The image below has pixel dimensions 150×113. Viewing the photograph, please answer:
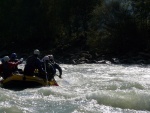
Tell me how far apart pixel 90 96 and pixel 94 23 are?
23.1 m

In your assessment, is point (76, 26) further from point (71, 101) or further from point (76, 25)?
point (71, 101)

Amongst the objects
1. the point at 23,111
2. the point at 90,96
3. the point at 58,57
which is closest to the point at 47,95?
the point at 90,96

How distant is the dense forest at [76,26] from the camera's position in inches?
1331

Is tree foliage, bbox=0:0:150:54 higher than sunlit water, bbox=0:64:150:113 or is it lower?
higher

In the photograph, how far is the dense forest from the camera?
111ft

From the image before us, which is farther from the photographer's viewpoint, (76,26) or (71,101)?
(76,26)

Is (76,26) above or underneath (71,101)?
above

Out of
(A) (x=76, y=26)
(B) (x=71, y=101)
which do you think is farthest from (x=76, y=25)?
(B) (x=71, y=101)

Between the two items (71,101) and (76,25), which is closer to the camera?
(71,101)

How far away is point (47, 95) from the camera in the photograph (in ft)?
41.6

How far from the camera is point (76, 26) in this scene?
40156 millimetres

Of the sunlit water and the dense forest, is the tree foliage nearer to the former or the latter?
the dense forest

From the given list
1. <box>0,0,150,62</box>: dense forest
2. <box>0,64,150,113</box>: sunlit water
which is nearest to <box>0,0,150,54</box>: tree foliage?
<box>0,0,150,62</box>: dense forest

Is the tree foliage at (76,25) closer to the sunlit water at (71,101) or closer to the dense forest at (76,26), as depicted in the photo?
the dense forest at (76,26)
